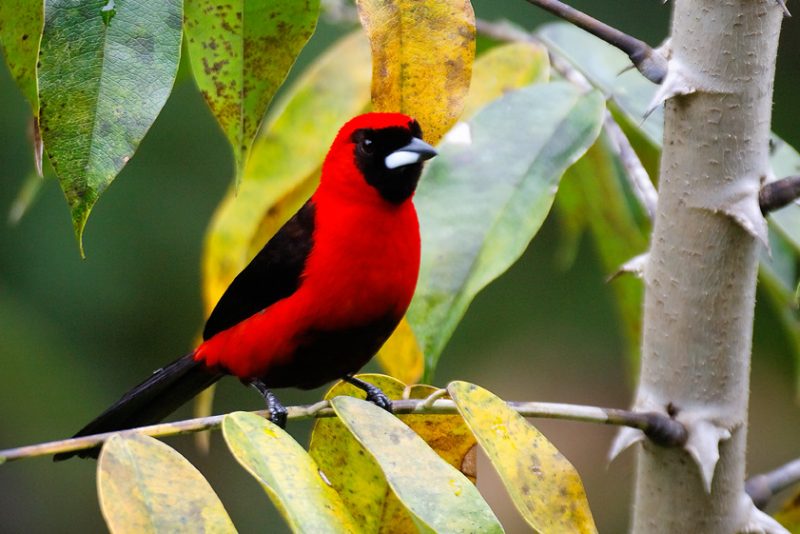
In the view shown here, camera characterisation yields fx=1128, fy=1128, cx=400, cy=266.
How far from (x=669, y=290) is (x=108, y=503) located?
878 millimetres

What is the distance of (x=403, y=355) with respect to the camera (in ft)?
7.68

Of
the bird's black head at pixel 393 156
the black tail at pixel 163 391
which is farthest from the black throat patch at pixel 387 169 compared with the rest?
the black tail at pixel 163 391

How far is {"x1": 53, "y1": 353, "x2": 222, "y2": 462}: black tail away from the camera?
2674 mm

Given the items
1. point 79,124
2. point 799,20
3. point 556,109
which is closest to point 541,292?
point 799,20

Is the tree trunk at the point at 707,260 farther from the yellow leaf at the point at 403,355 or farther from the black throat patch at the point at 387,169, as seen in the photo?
the black throat patch at the point at 387,169

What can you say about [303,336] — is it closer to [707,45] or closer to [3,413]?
[707,45]

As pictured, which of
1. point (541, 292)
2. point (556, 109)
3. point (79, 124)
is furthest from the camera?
point (541, 292)

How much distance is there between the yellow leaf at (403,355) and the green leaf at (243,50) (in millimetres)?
859

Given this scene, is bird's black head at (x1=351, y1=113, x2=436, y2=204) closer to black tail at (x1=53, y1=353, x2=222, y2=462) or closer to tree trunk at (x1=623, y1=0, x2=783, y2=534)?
black tail at (x1=53, y1=353, x2=222, y2=462)

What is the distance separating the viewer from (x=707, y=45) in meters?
1.62

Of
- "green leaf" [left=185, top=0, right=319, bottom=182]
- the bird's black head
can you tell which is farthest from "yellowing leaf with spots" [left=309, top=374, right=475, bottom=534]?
the bird's black head

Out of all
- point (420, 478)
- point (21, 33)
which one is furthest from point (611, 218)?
point (21, 33)

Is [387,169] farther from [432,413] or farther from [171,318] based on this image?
[171,318]

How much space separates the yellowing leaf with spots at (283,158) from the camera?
2.23m
